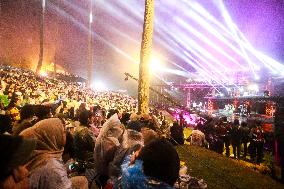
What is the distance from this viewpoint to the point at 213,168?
9227 millimetres

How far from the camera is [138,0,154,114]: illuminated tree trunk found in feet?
43.4

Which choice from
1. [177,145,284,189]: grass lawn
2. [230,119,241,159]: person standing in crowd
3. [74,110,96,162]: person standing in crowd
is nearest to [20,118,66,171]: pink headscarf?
[74,110,96,162]: person standing in crowd

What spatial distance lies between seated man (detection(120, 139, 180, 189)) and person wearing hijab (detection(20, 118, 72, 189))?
4.06 ft

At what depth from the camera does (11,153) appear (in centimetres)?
200

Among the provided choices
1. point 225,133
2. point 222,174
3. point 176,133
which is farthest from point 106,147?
point 225,133

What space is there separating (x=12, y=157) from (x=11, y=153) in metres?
0.03

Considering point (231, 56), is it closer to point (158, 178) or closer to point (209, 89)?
point (209, 89)

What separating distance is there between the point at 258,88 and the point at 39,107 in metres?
20.3

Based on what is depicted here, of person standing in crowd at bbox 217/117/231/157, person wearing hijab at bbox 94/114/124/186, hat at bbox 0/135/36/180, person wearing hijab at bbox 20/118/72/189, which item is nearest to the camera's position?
hat at bbox 0/135/36/180

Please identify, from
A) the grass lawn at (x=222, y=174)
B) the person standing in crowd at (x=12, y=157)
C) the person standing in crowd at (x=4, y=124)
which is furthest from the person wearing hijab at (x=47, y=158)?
the grass lawn at (x=222, y=174)

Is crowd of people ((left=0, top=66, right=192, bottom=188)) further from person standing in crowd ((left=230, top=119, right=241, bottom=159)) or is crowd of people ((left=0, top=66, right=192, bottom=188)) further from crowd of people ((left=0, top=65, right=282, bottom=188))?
person standing in crowd ((left=230, top=119, right=241, bottom=159))

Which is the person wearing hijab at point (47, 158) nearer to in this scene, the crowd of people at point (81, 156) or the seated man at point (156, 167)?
the crowd of people at point (81, 156)

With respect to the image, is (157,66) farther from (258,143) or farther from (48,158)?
(48,158)

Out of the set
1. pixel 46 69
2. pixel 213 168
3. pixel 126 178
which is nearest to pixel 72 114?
pixel 213 168
